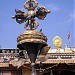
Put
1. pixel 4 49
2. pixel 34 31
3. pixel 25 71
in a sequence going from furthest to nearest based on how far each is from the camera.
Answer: pixel 4 49
pixel 25 71
pixel 34 31

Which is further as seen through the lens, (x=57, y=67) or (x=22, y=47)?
(x=57, y=67)

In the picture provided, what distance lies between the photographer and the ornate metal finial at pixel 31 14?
26.0 ft

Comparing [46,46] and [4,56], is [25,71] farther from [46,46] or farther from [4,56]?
[46,46]

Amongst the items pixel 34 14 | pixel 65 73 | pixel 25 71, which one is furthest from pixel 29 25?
pixel 65 73

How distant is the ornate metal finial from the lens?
7.92 m

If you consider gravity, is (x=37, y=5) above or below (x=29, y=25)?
above

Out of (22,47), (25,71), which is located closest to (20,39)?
(22,47)

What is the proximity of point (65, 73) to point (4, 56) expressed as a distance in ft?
16.1

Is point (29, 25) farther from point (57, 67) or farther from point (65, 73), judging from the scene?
point (65, 73)

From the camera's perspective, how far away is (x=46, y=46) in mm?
7875

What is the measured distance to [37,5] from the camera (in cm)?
805

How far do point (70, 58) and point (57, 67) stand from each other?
1.19 metres

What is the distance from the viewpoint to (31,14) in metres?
7.86

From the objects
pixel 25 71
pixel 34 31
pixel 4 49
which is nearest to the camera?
pixel 34 31
